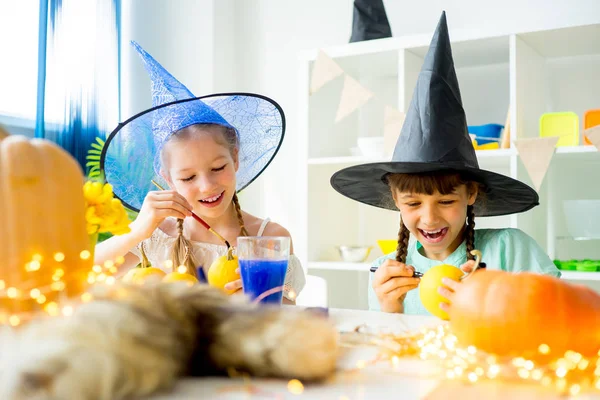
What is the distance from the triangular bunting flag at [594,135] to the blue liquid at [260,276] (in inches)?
63.2

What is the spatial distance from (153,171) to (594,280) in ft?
5.72

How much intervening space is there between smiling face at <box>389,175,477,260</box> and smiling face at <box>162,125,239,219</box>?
46 cm

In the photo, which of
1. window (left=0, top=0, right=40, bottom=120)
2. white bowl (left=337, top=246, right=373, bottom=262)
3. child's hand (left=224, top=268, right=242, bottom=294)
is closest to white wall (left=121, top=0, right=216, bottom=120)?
window (left=0, top=0, right=40, bottom=120)

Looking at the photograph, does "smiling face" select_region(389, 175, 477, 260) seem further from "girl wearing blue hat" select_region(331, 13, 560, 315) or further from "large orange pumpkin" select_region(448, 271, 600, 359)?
"large orange pumpkin" select_region(448, 271, 600, 359)

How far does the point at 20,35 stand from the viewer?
306 cm

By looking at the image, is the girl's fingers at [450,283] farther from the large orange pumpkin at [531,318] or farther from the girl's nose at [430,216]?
the girl's nose at [430,216]

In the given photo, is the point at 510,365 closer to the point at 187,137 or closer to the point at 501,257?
the point at 501,257

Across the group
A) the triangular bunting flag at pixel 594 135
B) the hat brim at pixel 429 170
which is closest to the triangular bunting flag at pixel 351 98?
the hat brim at pixel 429 170

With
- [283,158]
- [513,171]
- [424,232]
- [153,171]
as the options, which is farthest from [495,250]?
[283,158]

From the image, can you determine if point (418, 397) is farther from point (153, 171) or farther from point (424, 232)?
point (153, 171)

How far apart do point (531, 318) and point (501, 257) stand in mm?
1027

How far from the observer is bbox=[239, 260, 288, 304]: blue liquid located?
100 cm

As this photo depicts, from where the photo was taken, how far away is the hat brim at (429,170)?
148cm

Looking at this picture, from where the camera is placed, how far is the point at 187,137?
163 cm
